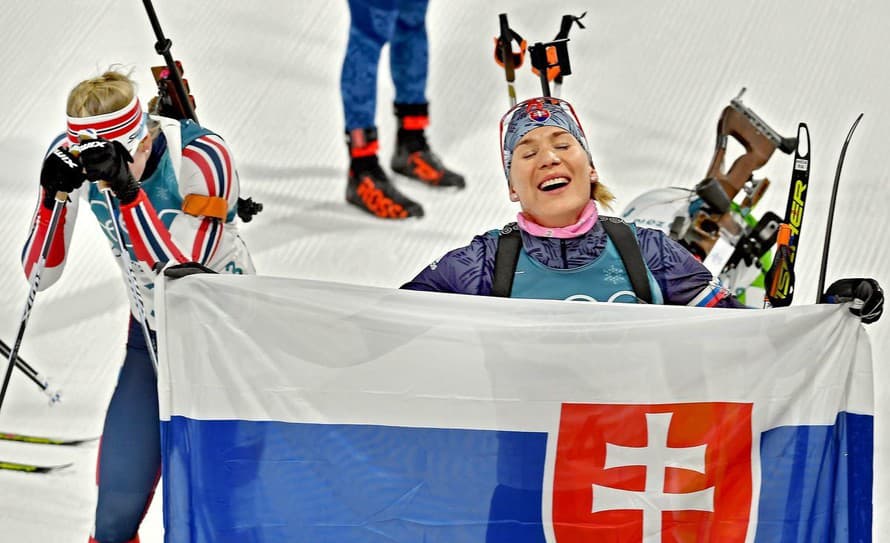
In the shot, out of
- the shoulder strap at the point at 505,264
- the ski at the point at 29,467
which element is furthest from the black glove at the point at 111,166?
the ski at the point at 29,467

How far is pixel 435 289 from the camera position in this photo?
2.45 metres

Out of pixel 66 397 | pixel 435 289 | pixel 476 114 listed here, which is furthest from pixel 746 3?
pixel 435 289

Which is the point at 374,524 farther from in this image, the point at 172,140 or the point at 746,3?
the point at 746,3

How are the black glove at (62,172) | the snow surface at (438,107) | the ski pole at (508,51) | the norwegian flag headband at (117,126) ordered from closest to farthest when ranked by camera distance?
the black glove at (62,172) → the norwegian flag headband at (117,126) → the ski pole at (508,51) → the snow surface at (438,107)

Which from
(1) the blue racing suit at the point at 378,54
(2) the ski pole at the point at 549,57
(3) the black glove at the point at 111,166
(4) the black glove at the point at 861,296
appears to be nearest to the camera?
(4) the black glove at the point at 861,296

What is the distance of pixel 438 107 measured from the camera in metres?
6.36

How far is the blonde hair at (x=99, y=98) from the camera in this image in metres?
2.75

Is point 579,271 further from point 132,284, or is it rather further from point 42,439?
point 42,439

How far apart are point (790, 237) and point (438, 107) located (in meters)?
3.76

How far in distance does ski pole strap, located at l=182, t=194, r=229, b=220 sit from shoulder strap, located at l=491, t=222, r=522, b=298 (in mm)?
731

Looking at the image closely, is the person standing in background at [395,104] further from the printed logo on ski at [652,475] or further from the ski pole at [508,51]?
the printed logo on ski at [652,475]

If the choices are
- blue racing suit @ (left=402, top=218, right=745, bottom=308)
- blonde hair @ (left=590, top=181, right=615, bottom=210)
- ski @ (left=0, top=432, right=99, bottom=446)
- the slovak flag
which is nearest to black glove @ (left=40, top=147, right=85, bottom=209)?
the slovak flag

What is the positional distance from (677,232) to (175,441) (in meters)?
1.98

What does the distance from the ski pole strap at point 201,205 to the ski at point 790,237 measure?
1254 mm
